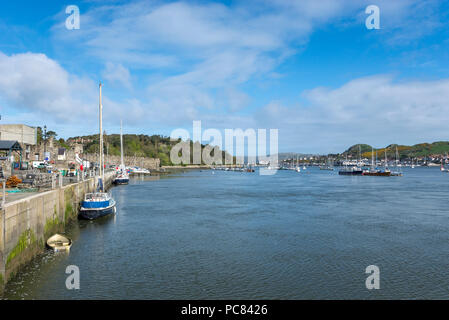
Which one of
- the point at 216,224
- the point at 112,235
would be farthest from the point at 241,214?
the point at 112,235

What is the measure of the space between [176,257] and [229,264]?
3517 mm

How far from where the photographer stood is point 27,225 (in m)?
18.3

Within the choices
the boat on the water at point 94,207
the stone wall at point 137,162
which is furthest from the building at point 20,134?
the stone wall at point 137,162

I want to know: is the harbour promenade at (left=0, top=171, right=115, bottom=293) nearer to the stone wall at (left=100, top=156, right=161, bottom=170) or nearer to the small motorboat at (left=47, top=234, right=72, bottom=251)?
the small motorboat at (left=47, top=234, right=72, bottom=251)

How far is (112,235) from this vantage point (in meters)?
27.5

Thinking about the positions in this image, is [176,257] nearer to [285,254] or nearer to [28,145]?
[285,254]

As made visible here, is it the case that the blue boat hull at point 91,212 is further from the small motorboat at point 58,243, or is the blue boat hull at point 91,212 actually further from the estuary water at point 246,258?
the small motorboat at point 58,243

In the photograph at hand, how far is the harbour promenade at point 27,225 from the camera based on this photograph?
15.1 metres

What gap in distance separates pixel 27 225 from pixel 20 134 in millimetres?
54581

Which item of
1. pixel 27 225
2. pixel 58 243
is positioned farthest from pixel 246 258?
pixel 27 225

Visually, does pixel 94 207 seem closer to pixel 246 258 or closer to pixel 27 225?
pixel 27 225

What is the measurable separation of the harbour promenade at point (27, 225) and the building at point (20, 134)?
138 feet

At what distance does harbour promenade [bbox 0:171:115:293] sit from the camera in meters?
15.1

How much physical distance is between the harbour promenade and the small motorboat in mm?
375
